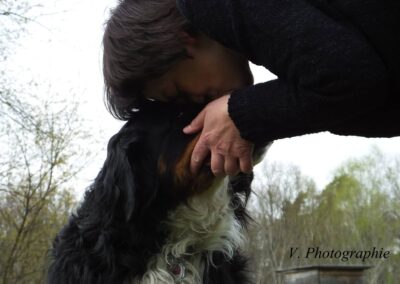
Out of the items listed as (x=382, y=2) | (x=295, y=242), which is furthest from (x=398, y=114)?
(x=295, y=242)

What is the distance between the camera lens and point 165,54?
189cm

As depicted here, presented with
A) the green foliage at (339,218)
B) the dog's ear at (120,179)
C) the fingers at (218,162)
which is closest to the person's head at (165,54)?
the fingers at (218,162)

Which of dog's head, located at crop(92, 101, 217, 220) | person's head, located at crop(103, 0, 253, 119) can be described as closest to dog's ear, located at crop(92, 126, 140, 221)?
dog's head, located at crop(92, 101, 217, 220)

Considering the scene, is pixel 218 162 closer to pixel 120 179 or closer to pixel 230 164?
pixel 230 164

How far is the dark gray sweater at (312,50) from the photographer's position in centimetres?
131

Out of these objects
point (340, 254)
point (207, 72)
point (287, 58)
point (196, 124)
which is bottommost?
point (287, 58)

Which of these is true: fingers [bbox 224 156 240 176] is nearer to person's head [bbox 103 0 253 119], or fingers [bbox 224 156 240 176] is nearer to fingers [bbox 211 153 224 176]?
fingers [bbox 211 153 224 176]

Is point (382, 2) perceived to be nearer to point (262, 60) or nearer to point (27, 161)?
point (262, 60)

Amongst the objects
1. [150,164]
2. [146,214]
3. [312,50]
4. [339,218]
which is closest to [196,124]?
[150,164]

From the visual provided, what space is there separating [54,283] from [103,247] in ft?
1.07

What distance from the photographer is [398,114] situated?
1631mm

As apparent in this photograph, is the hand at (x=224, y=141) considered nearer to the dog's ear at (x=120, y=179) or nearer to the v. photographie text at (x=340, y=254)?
the dog's ear at (x=120, y=179)

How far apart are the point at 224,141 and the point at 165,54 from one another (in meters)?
0.41

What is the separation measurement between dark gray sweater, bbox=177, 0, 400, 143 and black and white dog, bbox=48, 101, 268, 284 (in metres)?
0.84
